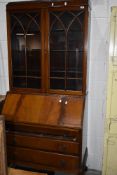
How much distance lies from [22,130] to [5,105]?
1.22ft

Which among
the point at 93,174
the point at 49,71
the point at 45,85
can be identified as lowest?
the point at 93,174

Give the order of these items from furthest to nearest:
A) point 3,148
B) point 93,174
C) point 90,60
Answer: point 93,174 → point 90,60 → point 3,148

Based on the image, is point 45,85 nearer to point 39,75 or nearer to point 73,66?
point 39,75

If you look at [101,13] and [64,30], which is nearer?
[64,30]

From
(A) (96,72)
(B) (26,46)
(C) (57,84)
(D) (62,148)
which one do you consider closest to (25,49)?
(B) (26,46)

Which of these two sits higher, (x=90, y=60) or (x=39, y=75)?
(x=90, y=60)

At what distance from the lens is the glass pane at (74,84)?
2139 mm

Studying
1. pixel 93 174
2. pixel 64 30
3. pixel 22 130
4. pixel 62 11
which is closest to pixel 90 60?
pixel 64 30

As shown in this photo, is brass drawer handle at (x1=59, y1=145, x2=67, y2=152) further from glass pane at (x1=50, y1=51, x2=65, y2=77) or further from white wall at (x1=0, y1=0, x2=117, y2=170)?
glass pane at (x1=50, y1=51, x2=65, y2=77)

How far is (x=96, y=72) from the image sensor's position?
2.39m

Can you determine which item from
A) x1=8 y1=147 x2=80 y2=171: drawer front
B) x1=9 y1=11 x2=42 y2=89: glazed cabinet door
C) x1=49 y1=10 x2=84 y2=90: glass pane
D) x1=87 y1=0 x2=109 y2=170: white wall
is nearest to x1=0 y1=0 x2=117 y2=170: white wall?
x1=87 y1=0 x2=109 y2=170: white wall

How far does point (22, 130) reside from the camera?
216 centimetres

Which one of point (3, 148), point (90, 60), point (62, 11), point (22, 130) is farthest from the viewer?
point (90, 60)

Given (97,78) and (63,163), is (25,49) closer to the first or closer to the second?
(97,78)
